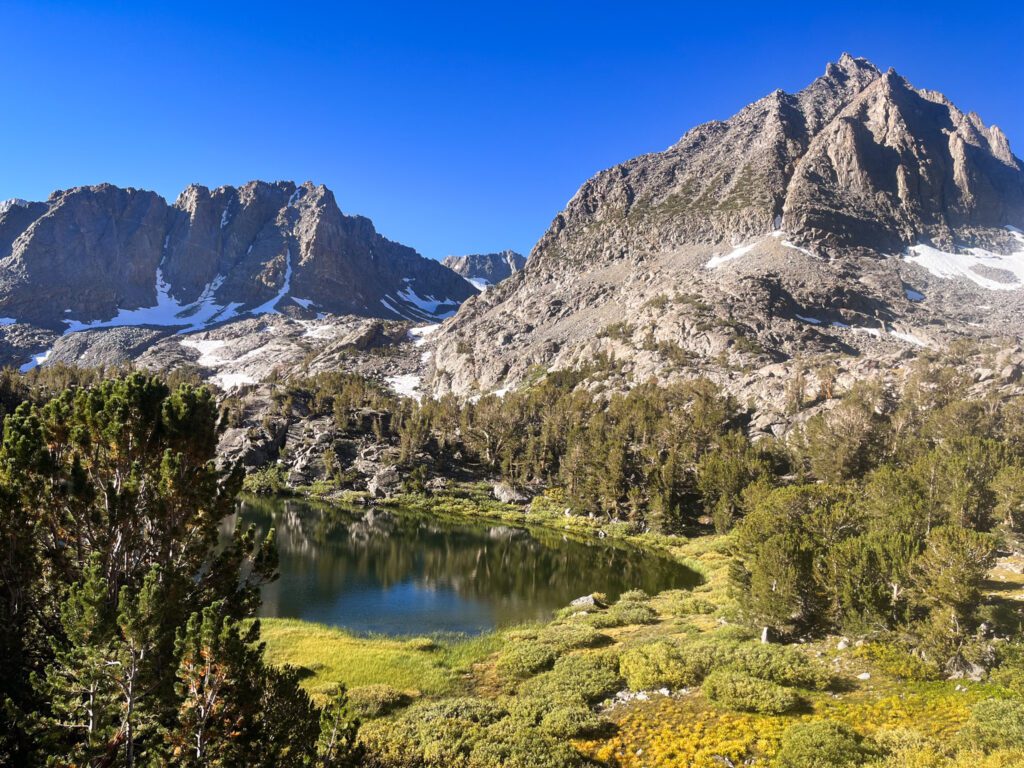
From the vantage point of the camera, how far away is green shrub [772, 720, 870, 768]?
671 inches

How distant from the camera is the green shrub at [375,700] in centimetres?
2438

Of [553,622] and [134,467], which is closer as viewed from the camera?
[134,467]

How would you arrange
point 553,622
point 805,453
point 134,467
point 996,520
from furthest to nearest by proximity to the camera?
point 805,453, point 996,520, point 553,622, point 134,467

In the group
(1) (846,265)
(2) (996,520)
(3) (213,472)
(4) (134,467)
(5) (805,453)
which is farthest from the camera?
(1) (846,265)

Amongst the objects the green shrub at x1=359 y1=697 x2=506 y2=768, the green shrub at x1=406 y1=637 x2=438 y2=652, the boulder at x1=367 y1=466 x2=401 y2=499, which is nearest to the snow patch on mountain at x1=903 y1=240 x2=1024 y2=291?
the boulder at x1=367 y1=466 x2=401 y2=499

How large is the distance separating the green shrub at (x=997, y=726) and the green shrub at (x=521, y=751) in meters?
12.7

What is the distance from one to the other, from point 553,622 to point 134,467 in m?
33.6

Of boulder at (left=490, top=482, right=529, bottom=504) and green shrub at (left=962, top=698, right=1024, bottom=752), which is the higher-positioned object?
green shrub at (left=962, top=698, right=1024, bottom=752)

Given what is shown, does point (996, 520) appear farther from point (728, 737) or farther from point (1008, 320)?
point (1008, 320)

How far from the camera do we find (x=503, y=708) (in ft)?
79.5

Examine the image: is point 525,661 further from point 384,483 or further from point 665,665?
point 384,483

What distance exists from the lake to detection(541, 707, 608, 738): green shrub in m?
17.4

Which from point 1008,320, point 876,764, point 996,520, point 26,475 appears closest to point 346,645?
point 26,475

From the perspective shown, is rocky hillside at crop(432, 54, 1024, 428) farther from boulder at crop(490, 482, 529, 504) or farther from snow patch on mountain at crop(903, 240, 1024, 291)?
boulder at crop(490, 482, 529, 504)
